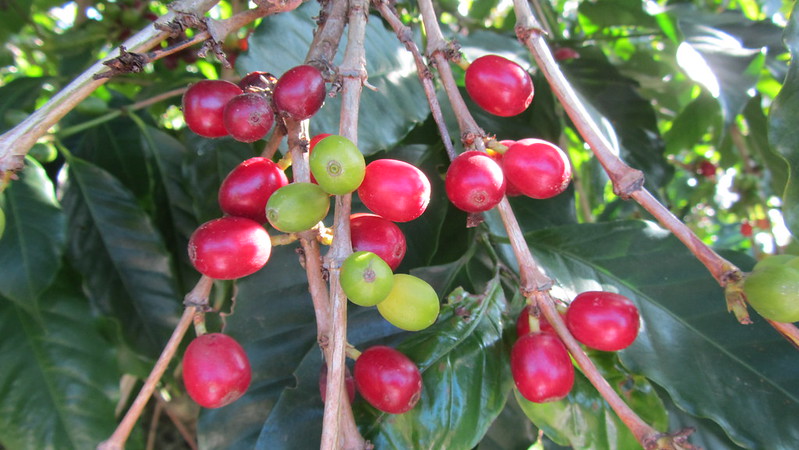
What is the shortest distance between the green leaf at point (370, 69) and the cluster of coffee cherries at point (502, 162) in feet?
0.70

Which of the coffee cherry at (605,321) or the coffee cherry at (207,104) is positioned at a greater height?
the coffee cherry at (207,104)

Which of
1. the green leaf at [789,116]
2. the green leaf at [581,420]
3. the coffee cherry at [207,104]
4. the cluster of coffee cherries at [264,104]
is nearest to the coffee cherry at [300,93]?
the cluster of coffee cherries at [264,104]

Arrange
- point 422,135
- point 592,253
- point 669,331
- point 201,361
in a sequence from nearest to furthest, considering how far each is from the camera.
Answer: point 201,361, point 669,331, point 592,253, point 422,135

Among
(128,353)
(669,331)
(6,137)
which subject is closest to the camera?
(6,137)

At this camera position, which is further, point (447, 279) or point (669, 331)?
point (447, 279)

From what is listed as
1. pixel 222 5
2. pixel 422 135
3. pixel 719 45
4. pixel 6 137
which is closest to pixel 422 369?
pixel 6 137

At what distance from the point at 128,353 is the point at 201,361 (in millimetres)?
885

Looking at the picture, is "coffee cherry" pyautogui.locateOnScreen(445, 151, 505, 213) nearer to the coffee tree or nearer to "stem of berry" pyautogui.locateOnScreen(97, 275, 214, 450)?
the coffee tree

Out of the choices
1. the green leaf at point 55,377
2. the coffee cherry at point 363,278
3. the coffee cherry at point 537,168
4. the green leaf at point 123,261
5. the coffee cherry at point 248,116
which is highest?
the coffee cherry at point 248,116

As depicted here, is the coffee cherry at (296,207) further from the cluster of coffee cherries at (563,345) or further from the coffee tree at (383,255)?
the cluster of coffee cherries at (563,345)

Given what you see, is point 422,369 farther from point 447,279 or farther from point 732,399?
point 732,399

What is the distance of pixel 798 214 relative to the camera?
0.73m

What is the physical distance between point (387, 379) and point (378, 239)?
16cm

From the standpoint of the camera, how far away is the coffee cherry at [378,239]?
0.58 m
